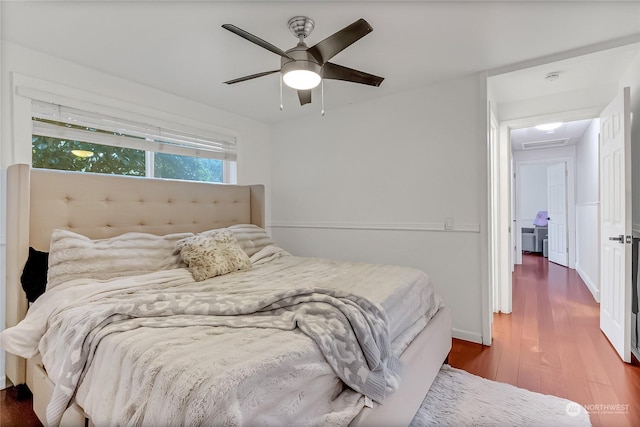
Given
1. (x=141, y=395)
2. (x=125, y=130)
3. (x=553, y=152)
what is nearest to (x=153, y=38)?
(x=125, y=130)

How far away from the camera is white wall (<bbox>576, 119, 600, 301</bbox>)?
3985 millimetres

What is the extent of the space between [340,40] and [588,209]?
16.1ft

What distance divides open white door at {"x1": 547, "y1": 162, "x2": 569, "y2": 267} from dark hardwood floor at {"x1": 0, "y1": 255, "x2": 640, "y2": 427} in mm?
2929

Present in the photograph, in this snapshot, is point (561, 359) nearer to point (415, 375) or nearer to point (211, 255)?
point (415, 375)

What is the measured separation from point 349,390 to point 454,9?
81.6 inches

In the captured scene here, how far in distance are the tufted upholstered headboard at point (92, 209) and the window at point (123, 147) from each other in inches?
16.2

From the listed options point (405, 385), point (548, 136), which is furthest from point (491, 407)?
point (548, 136)

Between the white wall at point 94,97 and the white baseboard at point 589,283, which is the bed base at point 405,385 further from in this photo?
the white baseboard at point 589,283

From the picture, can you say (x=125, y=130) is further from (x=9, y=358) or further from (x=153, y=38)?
(x=9, y=358)

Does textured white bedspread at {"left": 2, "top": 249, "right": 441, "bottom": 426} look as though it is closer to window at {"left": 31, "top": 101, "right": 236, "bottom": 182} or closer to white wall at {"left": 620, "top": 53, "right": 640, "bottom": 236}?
window at {"left": 31, "top": 101, "right": 236, "bottom": 182}

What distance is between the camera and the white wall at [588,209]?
Answer: 398cm

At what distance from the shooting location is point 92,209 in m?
2.21

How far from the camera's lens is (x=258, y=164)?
12.9ft

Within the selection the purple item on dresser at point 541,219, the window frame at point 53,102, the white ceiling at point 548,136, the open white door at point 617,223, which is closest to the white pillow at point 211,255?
the window frame at point 53,102
